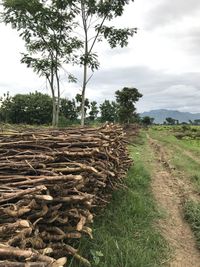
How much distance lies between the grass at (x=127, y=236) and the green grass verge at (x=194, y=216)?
51 cm

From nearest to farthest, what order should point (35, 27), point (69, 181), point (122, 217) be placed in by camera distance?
point (69, 181)
point (122, 217)
point (35, 27)

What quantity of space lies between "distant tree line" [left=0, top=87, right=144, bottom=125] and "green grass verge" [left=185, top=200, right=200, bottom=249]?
12129 millimetres

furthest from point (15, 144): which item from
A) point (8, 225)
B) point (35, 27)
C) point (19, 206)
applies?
point (35, 27)

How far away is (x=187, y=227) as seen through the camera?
6.31 metres

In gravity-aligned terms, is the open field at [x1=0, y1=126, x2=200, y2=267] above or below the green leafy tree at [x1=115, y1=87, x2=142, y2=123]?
below

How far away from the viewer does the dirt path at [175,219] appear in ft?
17.0

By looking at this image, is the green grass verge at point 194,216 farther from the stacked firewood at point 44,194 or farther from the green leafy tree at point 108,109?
the green leafy tree at point 108,109

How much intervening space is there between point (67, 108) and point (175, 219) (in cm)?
3015

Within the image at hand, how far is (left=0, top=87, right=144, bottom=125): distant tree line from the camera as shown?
2518 centimetres

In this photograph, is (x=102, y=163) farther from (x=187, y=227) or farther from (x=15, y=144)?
(x=187, y=227)

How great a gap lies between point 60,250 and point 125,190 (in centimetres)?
394

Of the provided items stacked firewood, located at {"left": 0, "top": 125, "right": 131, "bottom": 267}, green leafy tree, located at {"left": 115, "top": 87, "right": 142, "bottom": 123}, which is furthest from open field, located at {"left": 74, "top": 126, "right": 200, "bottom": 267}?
green leafy tree, located at {"left": 115, "top": 87, "right": 142, "bottom": 123}

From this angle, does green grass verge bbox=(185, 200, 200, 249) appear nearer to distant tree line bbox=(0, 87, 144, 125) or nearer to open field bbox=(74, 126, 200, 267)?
open field bbox=(74, 126, 200, 267)

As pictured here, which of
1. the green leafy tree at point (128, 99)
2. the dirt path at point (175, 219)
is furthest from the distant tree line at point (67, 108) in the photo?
the dirt path at point (175, 219)
